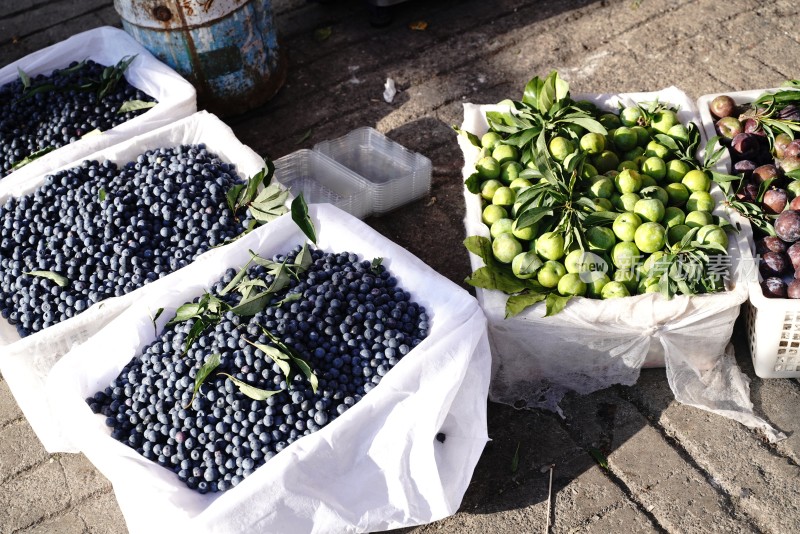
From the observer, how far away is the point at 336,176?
3.01m

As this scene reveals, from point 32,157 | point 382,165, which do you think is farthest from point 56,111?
point 382,165

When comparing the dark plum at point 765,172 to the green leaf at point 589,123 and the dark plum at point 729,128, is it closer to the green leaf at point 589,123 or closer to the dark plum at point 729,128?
the dark plum at point 729,128

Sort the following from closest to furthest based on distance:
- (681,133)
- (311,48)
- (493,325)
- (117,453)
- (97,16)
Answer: (117,453) < (493,325) < (681,133) < (311,48) < (97,16)

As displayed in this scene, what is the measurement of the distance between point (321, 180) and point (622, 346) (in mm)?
1382

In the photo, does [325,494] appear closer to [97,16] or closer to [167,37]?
[167,37]

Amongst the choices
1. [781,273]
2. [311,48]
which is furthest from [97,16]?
[781,273]

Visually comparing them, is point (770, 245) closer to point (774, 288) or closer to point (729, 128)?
point (774, 288)

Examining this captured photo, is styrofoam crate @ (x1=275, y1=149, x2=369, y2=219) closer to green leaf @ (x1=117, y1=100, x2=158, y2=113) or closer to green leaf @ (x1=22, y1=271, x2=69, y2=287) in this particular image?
green leaf @ (x1=117, y1=100, x2=158, y2=113)

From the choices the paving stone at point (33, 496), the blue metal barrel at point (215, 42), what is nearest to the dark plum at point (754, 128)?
the blue metal barrel at point (215, 42)

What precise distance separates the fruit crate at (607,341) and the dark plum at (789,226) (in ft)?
0.40

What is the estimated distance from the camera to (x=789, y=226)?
7.56ft

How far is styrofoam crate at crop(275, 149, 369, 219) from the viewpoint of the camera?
2.95 metres

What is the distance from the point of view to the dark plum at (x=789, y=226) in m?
2.29

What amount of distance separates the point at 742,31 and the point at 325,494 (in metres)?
3.10
